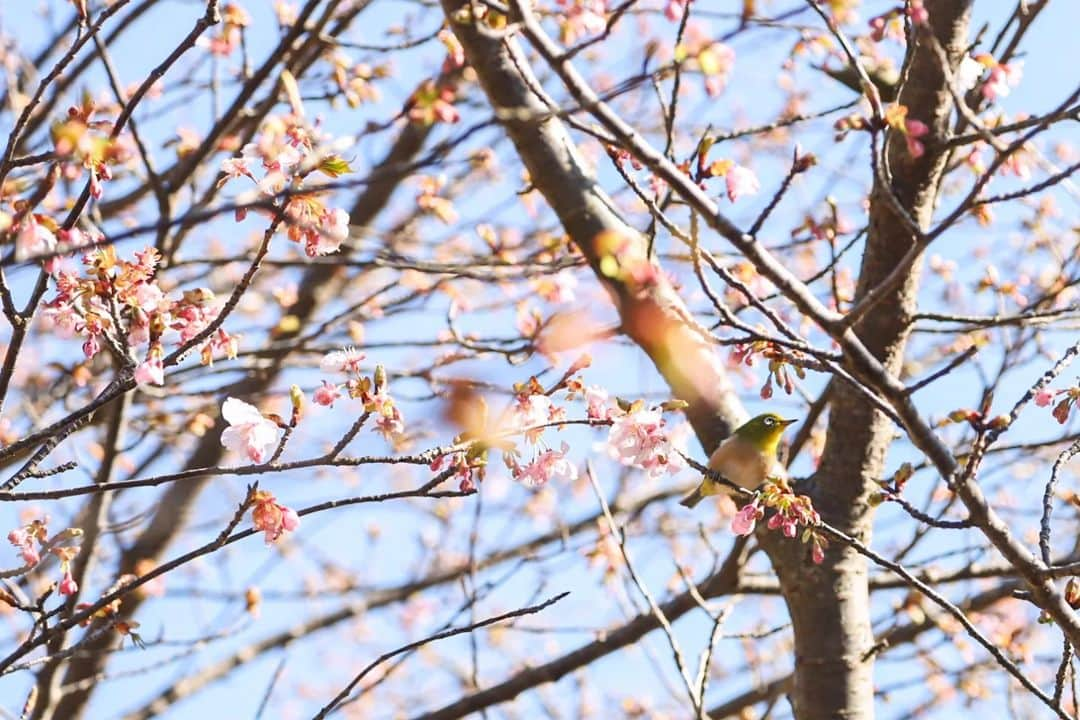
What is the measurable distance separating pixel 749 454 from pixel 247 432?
59.5 inches

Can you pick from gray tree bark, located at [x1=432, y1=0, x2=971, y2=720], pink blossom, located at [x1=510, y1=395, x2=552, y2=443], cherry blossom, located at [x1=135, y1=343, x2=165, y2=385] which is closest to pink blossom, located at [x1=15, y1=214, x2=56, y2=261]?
cherry blossom, located at [x1=135, y1=343, x2=165, y2=385]

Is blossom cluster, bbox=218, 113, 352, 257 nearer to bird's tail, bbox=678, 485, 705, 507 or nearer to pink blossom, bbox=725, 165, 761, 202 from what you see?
pink blossom, bbox=725, 165, 761, 202

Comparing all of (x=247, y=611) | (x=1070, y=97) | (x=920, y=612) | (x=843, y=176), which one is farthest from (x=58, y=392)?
(x=1070, y=97)

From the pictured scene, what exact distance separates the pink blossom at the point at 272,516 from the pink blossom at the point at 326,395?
26 centimetres

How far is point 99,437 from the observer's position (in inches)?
228

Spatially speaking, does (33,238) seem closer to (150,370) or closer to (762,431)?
(150,370)

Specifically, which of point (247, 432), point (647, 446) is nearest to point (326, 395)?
point (247, 432)

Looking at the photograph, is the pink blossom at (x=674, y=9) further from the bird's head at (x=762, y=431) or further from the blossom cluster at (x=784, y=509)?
the blossom cluster at (x=784, y=509)

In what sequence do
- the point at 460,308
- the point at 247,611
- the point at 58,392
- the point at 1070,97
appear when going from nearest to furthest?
1. the point at 1070,97
2. the point at 247,611
3. the point at 58,392
4. the point at 460,308

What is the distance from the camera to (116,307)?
2.32 meters

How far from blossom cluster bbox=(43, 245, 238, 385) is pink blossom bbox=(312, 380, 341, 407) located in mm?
245

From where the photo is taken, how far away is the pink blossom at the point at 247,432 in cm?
238

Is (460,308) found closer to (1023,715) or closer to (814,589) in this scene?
(814,589)

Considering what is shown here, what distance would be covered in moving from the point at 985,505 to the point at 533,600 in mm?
2451
